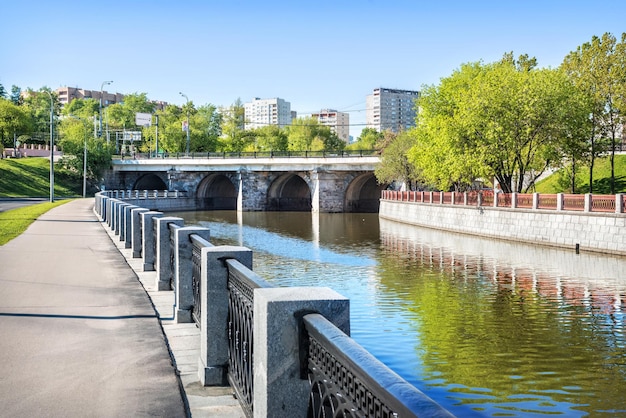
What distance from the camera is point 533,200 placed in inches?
1375

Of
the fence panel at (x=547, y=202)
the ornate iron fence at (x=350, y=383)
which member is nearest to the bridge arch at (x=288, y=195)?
the fence panel at (x=547, y=202)

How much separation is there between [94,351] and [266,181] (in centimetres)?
7015

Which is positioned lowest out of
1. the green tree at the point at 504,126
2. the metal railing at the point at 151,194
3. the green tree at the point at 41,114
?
the metal railing at the point at 151,194

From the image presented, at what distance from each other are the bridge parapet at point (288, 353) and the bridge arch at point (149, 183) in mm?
84544

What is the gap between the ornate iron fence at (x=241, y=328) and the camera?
5.20 m

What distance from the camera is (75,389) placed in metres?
5.92

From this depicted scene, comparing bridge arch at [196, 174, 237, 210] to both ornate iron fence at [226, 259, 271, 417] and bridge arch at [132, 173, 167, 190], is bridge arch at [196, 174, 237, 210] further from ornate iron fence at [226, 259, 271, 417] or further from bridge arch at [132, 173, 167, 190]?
ornate iron fence at [226, 259, 271, 417]

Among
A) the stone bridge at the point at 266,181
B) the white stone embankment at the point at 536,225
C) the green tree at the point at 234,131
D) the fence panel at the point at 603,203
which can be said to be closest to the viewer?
the white stone embankment at the point at 536,225

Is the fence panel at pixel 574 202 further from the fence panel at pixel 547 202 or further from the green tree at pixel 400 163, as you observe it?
the green tree at pixel 400 163

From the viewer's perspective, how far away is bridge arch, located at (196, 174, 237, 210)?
269ft

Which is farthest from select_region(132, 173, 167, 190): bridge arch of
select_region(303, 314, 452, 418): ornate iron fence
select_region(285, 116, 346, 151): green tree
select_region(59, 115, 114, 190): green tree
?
select_region(303, 314, 452, 418): ornate iron fence

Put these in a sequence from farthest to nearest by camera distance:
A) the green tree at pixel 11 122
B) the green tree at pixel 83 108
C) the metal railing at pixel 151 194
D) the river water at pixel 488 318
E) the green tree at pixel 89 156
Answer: the green tree at pixel 83 108 → the green tree at pixel 11 122 → the green tree at pixel 89 156 → the metal railing at pixel 151 194 → the river water at pixel 488 318

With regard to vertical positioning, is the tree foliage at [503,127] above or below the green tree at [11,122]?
below

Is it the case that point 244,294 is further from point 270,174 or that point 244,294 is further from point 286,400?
point 270,174
